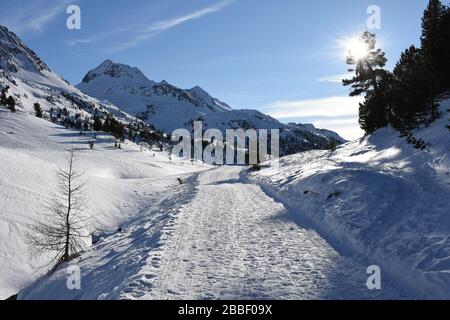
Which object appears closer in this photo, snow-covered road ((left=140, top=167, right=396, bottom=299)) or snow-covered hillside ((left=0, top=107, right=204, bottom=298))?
snow-covered road ((left=140, top=167, right=396, bottom=299))

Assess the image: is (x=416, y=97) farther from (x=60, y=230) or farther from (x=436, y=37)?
(x=60, y=230)

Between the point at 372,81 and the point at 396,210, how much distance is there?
28.7 meters

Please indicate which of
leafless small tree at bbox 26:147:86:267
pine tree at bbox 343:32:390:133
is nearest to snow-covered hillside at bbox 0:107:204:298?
leafless small tree at bbox 26:147:86:267

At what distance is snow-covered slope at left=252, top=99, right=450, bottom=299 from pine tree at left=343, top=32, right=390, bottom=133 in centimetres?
1296

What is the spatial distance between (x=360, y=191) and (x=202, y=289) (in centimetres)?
1061

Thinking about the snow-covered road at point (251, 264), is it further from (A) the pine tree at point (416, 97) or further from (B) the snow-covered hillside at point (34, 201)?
(A) the pine tree at point (416, 97)

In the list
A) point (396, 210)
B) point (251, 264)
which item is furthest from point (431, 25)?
point (251, 264)

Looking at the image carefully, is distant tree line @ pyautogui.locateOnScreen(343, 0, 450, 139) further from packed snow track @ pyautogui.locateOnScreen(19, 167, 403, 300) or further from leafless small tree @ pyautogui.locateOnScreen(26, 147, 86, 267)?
leafless small tree @ pyautogui.locateOnScreen(26, 147, 86, 267)

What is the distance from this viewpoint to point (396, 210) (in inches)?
543

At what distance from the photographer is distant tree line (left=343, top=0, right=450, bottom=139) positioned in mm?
30367

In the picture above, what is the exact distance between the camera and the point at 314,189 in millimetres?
20953
